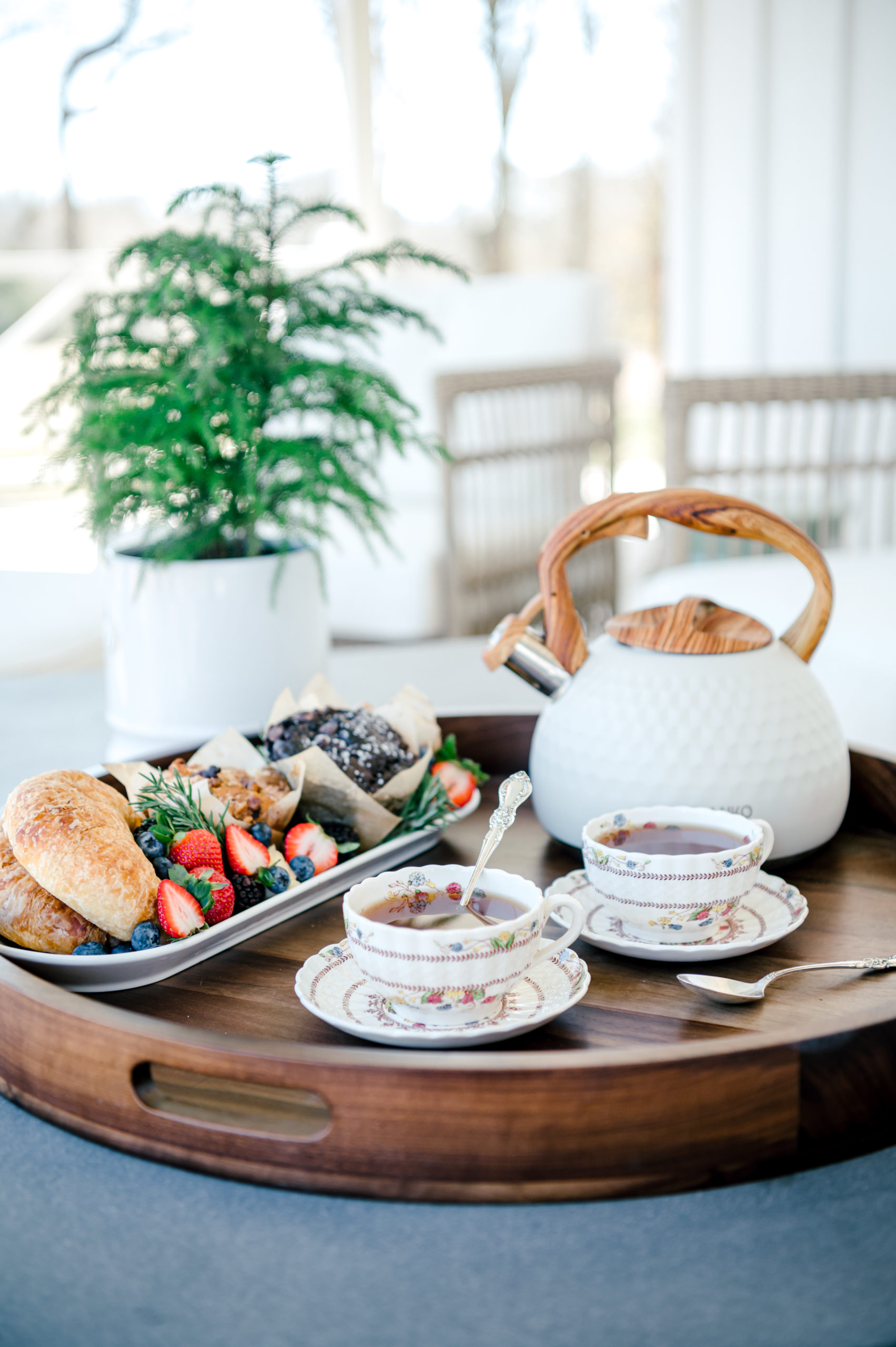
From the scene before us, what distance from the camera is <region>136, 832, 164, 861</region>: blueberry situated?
74 cm

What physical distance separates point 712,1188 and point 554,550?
0.47 metres

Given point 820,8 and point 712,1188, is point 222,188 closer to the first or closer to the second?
point 712,1188

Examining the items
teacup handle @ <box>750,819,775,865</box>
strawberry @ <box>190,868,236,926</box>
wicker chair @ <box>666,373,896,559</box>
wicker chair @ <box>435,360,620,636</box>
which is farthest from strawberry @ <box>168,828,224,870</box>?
wicker chair @ <box>435,360,620,636</box>

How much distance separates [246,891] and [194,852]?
46 millimetres

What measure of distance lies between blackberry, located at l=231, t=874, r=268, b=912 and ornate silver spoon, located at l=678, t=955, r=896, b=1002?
0.27 metres

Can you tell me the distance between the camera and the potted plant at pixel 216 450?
1.11 m

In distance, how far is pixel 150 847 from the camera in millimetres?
745

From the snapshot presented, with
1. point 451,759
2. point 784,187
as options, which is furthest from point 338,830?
point 784,187

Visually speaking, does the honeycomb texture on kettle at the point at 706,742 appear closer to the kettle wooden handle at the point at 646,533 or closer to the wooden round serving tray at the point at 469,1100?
the kettle wooden handle at the point at 646,533

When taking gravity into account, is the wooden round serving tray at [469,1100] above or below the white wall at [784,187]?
below

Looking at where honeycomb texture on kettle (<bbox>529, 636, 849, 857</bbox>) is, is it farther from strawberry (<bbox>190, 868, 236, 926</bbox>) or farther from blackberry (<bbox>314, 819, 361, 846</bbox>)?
strawberry (<bbox>190, 868, 236, 926</bbox>)

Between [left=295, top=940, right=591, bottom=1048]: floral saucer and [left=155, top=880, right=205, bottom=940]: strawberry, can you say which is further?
[left=155, top=880, right=205, bottom=940]: strawberry

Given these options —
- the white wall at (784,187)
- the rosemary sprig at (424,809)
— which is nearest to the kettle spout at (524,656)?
the rosemary sprig at (424,809)

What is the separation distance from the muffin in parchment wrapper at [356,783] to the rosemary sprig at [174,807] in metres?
0.09
